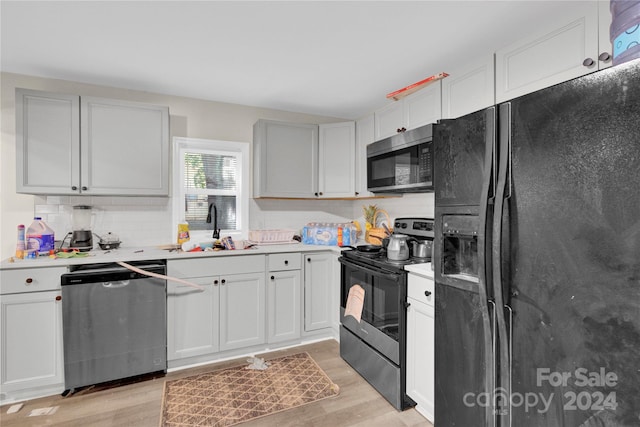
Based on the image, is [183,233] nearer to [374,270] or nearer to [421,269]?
[374,270]

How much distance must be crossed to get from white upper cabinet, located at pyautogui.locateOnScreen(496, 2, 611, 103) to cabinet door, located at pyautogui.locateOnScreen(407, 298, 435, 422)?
1379mm

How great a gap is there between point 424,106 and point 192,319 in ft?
8.25

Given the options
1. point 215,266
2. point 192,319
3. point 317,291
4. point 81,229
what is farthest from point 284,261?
point 81,229

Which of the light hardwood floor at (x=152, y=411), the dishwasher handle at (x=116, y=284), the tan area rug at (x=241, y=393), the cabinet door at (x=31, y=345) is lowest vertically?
the light hardwood floor at (x=152, y=411)

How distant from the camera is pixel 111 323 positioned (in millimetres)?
2297

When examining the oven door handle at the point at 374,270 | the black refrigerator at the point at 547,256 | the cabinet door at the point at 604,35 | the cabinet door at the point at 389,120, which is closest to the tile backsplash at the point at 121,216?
the oven door handle at the point at 374,270

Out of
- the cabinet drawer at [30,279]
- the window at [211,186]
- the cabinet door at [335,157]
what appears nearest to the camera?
the cabinet drawer at [30,279]

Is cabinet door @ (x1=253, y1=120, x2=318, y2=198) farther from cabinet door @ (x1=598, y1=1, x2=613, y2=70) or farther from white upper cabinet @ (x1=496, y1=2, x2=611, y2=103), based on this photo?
cabinet door @ (x1=598, y1=1, x2=613, y2=70)

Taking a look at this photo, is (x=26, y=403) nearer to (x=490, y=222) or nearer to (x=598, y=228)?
(x=490, y=222)

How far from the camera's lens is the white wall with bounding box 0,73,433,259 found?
101 inches

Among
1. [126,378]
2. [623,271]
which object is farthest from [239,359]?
[623,271]

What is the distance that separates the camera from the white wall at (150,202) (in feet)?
8.38

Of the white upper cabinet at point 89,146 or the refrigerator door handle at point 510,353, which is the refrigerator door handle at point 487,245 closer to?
the refrigerator door handle at point 510,353

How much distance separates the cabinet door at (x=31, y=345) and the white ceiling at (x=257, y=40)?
1.71m
